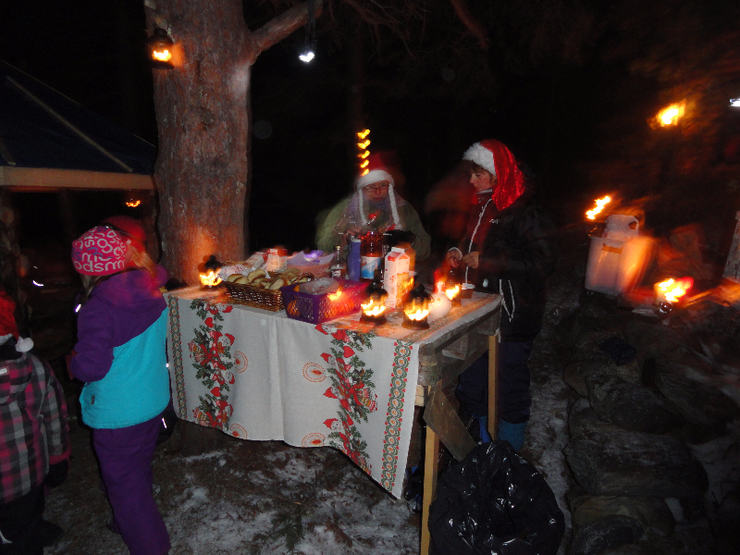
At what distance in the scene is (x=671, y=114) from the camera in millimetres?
6215

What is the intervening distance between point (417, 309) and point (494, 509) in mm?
1355

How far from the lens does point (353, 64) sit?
10352 mm

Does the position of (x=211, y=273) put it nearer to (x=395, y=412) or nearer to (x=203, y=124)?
(x=203, y=124)

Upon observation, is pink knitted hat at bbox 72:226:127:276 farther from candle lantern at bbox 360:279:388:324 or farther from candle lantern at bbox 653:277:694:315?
candle lantern at bbox 653:277:694:315

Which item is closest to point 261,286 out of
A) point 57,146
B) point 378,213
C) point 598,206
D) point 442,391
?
point 442,391

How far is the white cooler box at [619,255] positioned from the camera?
209 inches

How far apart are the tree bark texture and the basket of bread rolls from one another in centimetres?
129

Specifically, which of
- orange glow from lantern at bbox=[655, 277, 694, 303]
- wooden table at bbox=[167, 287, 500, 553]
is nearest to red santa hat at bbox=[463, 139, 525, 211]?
wooden table at bbox=[167, 287, 500, 553]

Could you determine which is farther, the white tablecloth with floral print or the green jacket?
the green jacket

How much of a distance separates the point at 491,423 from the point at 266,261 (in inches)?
93.2

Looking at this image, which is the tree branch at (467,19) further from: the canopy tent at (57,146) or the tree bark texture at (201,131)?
the canopy tent at (57,146)

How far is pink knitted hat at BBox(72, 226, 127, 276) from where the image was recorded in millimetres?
2236

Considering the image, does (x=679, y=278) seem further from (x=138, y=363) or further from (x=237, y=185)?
(x=138, y=363)

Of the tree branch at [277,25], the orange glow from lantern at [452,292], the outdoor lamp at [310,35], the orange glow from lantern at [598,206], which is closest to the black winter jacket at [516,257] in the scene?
the orange glow from lantern at [452,292]
